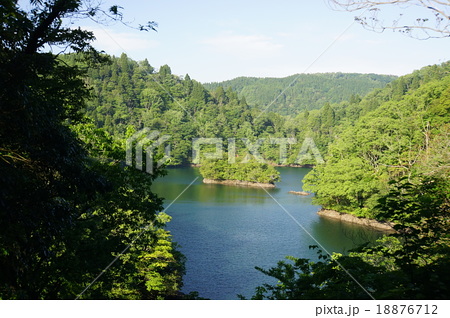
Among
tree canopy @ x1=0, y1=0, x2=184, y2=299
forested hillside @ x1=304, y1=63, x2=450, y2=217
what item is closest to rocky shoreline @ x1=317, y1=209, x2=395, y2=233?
forested hillside @ x1=304, y1=63, x2=450, y2=217

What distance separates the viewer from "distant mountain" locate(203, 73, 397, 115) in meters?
148

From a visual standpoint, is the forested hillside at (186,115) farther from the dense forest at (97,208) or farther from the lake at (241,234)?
the dense forest at (97,208)

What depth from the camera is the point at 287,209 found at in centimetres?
2866

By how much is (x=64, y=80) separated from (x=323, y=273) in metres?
5.43

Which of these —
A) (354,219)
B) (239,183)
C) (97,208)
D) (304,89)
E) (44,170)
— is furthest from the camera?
(304,89)

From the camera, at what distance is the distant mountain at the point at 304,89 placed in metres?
148

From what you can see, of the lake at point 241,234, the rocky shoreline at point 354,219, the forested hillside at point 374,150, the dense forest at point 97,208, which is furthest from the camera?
the forested hillside at point 374,150

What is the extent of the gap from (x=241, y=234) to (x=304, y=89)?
5828 inches

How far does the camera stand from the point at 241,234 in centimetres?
2142

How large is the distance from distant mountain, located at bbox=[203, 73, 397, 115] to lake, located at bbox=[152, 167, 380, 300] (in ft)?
353

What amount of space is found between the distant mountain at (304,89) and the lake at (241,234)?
10747 cm

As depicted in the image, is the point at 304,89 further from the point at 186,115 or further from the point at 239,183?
the point at 239,183

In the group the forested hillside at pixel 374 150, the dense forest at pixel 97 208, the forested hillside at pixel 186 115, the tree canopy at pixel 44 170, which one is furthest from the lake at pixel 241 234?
the forested hillside at pixel 186 115

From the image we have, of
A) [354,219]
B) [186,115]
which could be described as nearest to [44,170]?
[354,219]
